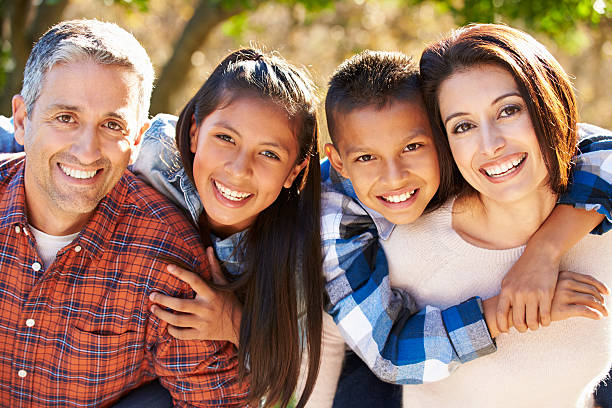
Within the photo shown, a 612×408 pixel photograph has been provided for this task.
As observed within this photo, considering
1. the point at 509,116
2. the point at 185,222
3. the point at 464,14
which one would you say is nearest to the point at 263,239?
the point at 185,222

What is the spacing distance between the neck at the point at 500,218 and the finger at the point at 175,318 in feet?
3.65

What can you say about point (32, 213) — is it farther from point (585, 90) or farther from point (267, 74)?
point (585, 90)

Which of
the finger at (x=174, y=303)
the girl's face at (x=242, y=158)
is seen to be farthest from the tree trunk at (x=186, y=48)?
the finger at (x=174, y=303)

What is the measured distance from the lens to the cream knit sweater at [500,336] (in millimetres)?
2414

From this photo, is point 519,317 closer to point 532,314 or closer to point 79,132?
point 532,314

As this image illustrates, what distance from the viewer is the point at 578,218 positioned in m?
2.32

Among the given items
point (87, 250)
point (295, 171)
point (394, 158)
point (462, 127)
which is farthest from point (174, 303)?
point (462, 127)

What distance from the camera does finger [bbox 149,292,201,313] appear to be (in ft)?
8.00

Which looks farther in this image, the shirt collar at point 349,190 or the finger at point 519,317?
the shirt collar at point 349,190

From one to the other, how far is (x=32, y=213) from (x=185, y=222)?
0.62 m

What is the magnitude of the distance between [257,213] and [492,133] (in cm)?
101

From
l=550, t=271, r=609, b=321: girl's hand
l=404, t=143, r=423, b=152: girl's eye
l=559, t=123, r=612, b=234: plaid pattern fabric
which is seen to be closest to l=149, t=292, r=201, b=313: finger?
l=404, t=143, r=423, b=152: girl's eye

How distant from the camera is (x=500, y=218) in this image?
8.08 ft

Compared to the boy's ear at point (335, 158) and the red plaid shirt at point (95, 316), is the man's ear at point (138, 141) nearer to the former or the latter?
the red plaid shirt at point (95, 316)
